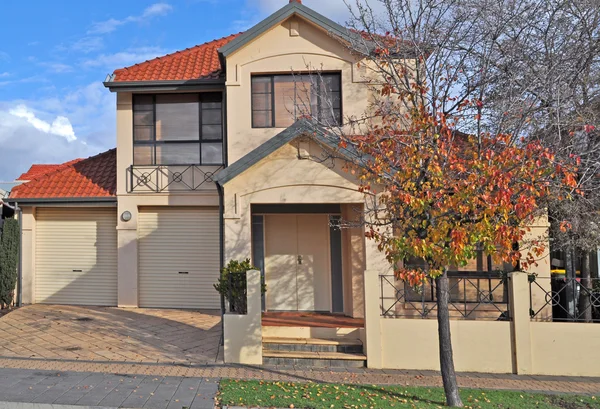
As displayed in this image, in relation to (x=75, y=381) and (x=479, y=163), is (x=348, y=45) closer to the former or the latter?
(x=479, y=163)

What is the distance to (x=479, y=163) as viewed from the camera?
18.6 feet

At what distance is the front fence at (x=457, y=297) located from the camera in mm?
9352

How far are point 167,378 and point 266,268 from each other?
15.4 ft

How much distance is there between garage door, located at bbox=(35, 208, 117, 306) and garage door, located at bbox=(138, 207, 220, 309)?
110 cm

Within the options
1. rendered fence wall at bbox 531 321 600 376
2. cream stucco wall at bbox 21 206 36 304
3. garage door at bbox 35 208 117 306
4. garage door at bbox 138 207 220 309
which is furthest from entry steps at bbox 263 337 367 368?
cream stucco wall at bbox 21 206 36 304

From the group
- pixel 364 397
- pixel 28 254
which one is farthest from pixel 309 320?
pixel 28 254

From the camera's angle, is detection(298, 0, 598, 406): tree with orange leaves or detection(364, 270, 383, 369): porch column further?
detection(364, 270, 383, 369): porch column

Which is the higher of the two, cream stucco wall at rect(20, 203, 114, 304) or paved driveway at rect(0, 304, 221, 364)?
cream stucco wall at rect(20, 203, 114, 304)

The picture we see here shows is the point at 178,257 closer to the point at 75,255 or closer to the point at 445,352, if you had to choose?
the point at 75,255

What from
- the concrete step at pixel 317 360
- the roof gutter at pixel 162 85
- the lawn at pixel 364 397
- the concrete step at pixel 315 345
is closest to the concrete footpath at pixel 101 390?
the lawn at pixel 364 397

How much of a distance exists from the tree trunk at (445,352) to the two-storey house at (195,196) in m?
3.90

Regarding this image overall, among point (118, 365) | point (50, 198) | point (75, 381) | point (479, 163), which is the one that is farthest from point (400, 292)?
point (50, 198)

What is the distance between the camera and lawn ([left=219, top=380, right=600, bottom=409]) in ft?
20.5

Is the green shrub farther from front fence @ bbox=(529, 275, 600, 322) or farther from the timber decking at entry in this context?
front fence @ bbox=(529, 275, 600, 322)
